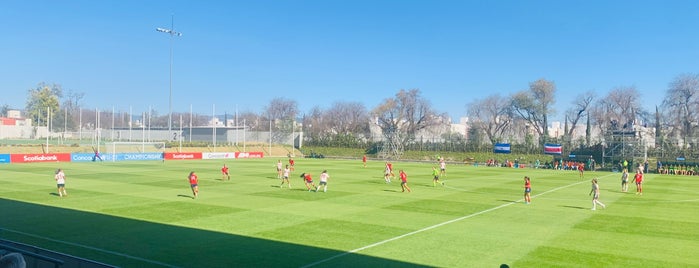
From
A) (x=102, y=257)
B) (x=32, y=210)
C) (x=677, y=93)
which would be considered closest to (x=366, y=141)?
(x=677, y=93)

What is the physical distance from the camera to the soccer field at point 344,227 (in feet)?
49.8

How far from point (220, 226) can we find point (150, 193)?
12652 millimetres

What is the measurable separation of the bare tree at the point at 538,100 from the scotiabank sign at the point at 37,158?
277 ft

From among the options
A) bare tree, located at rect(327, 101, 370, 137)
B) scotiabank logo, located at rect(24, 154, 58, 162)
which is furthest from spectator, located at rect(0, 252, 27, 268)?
bare tree, located at rect(327, 101, 370, 137)

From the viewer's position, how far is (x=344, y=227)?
19984mm

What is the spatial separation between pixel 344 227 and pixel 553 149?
71499 mm

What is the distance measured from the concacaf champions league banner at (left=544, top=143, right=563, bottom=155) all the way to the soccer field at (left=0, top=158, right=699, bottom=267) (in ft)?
165

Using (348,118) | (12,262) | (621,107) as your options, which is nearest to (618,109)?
(621,107)

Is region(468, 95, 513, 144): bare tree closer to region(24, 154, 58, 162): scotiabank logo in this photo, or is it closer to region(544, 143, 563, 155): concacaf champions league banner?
region(544, 143, 563, 155): concacaf champions league banner

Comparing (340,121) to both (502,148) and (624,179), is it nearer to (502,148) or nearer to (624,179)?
(502,148)

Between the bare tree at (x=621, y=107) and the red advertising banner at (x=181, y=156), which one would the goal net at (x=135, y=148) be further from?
the bare tree at (x=621, y=107)

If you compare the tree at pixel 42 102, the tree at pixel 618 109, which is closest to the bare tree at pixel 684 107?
the tree at pixel 618 109

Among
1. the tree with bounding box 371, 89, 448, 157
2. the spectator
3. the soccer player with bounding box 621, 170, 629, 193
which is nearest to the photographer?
the spectator

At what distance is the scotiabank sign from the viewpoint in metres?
59.6
